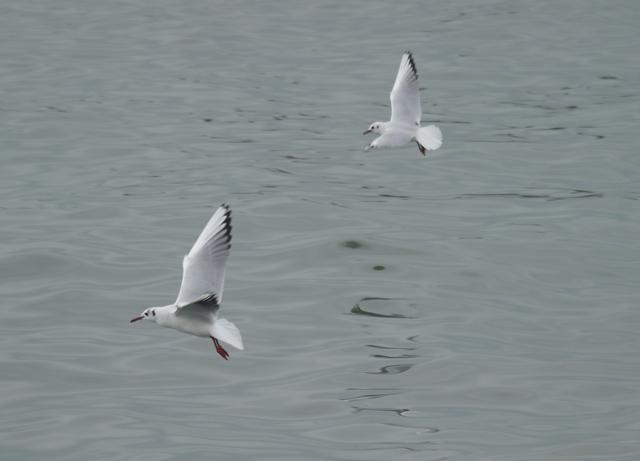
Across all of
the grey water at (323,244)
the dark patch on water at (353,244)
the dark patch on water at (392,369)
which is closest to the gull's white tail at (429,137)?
the grey water at (323,244)

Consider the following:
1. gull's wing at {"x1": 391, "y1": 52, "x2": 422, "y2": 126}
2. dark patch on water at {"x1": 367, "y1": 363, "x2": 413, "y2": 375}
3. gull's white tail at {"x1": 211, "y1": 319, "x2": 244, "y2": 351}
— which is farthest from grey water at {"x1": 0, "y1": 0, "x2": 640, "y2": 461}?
gull's wing at {"x1": 391, "y1": 52, "x2": 422, "y2": 126}

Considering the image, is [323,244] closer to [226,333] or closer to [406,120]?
[406,120]

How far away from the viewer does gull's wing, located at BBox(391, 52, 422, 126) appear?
14.3 meters

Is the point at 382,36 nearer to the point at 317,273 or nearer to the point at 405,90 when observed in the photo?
the point at 405,90

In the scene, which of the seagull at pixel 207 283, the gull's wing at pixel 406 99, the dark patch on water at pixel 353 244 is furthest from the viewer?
the gull's wing at pixel 406 99

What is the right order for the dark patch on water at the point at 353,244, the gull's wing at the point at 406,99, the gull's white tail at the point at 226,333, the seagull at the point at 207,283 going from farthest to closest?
1. the gull's wing at the point at 406,99
2. the dark patch on water at the point at 353,244
3. the seagull at the point at 207,283
4. the gull's white tail at the point at 226,333

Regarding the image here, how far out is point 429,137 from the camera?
45.8ft

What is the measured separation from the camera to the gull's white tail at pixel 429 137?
45.2ft

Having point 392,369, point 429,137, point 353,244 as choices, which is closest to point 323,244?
point 353,244

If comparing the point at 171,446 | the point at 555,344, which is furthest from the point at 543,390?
the point at 171,446

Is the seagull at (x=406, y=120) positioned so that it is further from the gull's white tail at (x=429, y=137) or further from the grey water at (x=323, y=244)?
the grey water at (x=323, y=244)

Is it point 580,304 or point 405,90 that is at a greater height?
point 405,90

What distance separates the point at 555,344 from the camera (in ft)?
36.0

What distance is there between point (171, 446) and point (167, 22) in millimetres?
19716
